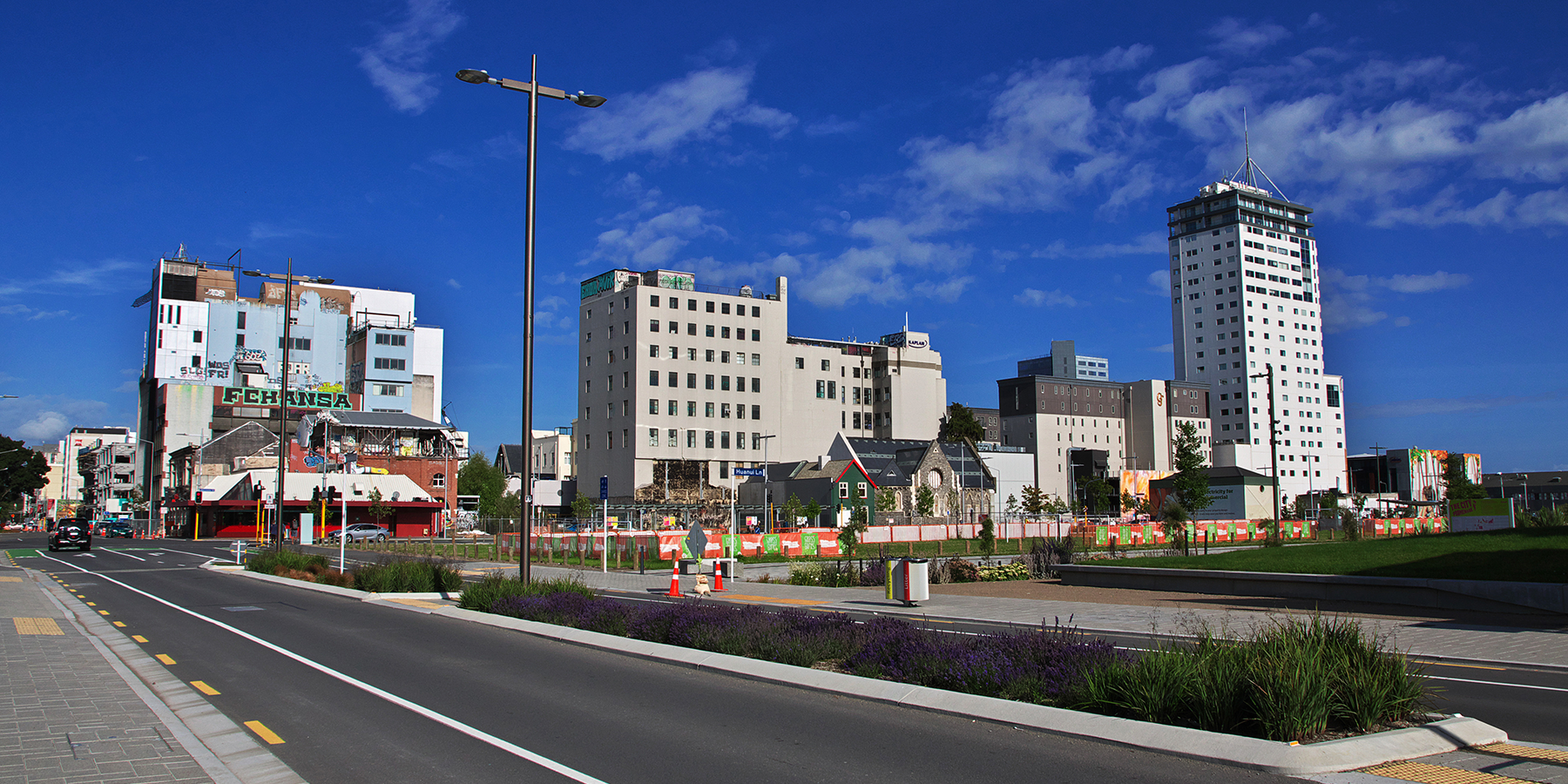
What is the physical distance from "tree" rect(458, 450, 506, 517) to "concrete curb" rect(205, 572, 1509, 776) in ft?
349

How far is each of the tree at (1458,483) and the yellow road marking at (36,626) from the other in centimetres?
8481

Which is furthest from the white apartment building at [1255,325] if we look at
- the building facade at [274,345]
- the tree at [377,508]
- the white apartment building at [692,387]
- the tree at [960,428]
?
the tree at [377,508]

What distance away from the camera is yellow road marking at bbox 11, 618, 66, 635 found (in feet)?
55.4

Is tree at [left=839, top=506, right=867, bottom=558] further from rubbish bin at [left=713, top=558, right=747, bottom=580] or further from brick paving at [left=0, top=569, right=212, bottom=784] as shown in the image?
brick paving at [left=0, top=569, right=212, bottom=784]

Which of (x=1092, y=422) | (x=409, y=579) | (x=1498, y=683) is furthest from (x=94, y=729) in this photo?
(x=1092, y=422)

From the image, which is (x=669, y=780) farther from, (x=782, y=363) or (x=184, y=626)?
(x=782, y=363)

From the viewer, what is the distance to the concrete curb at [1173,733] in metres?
7.16

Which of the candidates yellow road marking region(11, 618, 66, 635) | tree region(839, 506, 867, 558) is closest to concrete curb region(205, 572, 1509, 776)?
yellow road marking region(11, 618, 66, 635)

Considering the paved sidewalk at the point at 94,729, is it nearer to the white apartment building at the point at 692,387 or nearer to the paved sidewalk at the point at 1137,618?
the paved sidewalk at the point at 1137,618

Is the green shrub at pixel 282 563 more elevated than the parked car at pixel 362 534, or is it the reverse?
the green shrub at pixel 282 563

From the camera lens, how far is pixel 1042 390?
148m

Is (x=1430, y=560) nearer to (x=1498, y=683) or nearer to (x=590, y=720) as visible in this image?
(x=1498, y=683)

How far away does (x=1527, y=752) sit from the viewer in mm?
7531

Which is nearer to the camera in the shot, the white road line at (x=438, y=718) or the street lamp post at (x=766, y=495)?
the white road line at (x=438, y=718)
